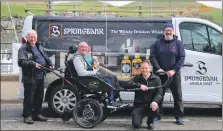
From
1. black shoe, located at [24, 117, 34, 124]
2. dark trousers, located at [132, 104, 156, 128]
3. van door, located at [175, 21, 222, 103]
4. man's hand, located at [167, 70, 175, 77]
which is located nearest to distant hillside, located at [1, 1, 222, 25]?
van door, located at [175, 21, 222, 103]

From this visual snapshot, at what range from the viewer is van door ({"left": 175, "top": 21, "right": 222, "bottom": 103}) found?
8320 mm

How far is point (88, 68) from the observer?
7895 millimetres

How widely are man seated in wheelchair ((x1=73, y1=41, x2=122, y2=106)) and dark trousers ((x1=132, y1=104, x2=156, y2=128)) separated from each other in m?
0.36

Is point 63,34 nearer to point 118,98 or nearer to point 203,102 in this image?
point 118,98

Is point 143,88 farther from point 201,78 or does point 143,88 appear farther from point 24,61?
point 24,61

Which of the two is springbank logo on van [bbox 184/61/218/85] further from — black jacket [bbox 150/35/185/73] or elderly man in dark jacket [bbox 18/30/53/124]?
elderly man in dark jacket [bbox 18/30/53/124]

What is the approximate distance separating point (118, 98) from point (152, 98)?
668mm

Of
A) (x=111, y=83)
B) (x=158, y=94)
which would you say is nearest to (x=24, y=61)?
(x=111, y=83)

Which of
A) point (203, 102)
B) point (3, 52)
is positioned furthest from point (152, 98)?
point (3, 52)

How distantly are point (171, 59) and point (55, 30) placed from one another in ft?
7.44

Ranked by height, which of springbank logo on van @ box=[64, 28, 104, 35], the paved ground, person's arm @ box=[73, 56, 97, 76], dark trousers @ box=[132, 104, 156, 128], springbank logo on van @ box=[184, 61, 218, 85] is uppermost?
springbank logo on van @ box=[64, 28, 104, 35]

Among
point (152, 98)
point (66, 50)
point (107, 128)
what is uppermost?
point (66, 50)

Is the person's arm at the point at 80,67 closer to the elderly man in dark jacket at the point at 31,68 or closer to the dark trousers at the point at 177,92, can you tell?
the elderly man in dark jacket at the point at 31,68

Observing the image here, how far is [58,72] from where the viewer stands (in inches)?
327
